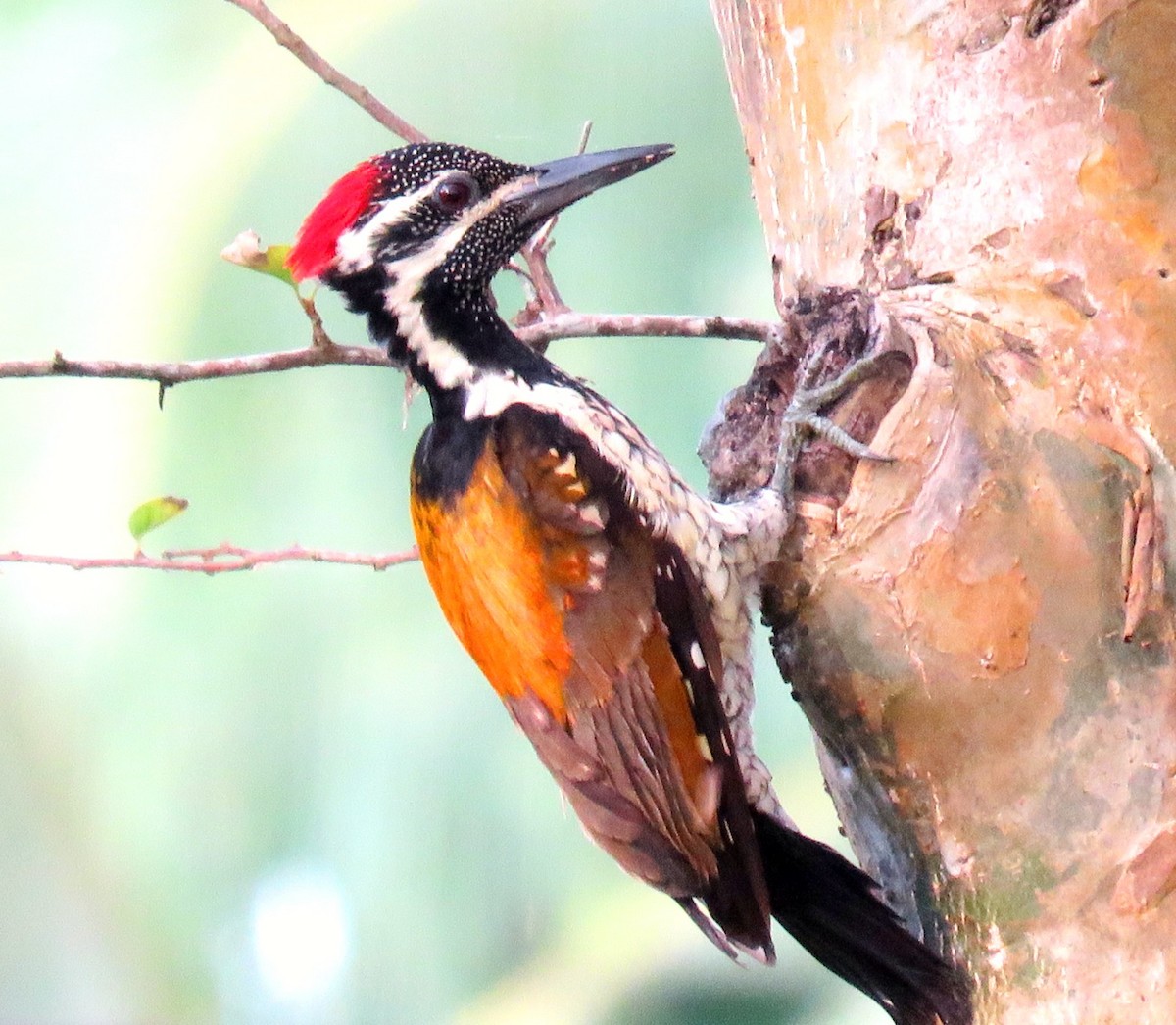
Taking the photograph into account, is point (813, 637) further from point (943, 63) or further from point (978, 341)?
point (943, 63)

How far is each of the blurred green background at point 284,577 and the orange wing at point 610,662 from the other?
65 centimetres

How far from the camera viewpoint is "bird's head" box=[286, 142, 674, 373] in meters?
1.23

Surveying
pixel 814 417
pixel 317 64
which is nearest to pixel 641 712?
pixel 814 417

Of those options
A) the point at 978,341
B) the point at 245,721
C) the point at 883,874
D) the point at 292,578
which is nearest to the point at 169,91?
the point at 292,578

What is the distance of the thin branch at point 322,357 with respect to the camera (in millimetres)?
1172

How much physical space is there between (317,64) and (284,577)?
777mm

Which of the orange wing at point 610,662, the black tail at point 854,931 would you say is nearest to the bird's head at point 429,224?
the orange wing at point 610,662

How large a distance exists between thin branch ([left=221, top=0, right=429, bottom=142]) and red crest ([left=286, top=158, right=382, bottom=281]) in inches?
4.6

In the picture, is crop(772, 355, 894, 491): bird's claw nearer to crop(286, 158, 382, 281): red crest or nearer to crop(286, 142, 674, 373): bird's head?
crop(286, 142, 674, 373): bird's head

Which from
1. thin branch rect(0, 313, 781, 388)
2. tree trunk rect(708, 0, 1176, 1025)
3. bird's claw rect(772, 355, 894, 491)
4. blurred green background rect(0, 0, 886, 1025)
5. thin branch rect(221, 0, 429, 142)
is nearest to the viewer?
tree trunk rect(708, 0, 1176, 1025)

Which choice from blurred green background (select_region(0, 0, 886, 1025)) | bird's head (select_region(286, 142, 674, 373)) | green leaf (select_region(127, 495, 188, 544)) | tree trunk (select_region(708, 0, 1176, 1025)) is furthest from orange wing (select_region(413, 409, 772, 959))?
blurred green background (select_region(0, 0, 886, 1025))

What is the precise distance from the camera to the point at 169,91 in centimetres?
181

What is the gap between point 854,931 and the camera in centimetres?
103

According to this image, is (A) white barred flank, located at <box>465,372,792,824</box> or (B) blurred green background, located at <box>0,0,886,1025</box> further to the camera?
(B) blurred green background, located at <box>0,0,886,1025</box>
